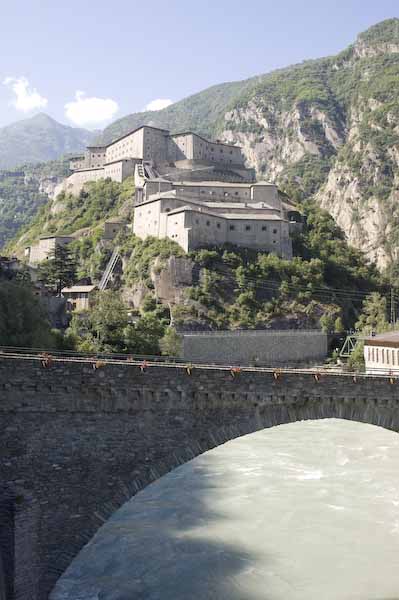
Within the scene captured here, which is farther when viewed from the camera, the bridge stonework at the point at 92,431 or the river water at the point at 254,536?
the river water at the point at 254,536

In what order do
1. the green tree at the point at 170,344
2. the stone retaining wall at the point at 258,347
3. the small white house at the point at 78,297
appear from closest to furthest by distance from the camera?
the green tree at the point at 170,344
the stone retaining wall at the point at 258,347
the small white house at the point at 78,297

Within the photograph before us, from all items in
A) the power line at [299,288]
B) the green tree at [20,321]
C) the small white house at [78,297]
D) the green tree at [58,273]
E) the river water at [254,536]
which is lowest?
the river water at [254,536]

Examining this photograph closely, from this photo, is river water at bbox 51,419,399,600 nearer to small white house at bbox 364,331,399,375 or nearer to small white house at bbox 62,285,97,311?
small white house at bbox 364,331,399,375

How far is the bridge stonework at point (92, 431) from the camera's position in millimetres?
14445

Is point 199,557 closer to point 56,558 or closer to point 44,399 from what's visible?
point 56,558

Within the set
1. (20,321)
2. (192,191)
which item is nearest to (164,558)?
(20,321)

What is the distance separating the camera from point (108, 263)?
274 feet

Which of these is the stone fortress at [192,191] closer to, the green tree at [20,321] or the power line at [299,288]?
the power line at [299,288]

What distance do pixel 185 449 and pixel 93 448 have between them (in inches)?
96.6

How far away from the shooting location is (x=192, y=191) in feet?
314

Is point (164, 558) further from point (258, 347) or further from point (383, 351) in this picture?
point (258, 347)

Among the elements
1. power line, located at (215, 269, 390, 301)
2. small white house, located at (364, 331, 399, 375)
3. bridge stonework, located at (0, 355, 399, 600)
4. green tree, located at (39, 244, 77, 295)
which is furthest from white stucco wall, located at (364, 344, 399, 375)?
green tree, located at (39, 244, 77, 295)

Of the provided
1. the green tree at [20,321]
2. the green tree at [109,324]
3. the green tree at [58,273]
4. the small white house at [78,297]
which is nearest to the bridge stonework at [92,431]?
the green tree at [20,321]

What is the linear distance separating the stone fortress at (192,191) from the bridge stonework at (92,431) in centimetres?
6142
